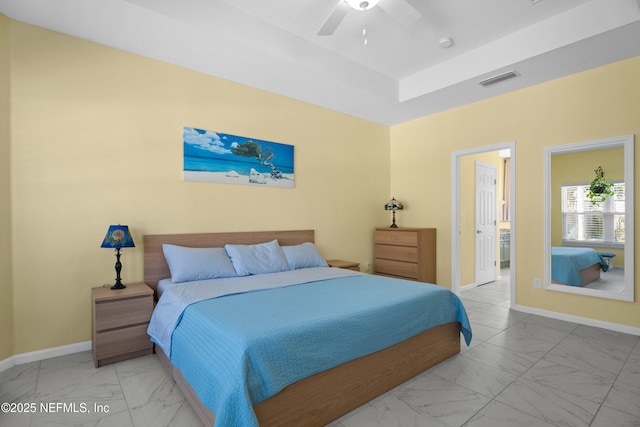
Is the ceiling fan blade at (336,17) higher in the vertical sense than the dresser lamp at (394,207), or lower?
higher

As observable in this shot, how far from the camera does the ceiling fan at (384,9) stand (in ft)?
7.48

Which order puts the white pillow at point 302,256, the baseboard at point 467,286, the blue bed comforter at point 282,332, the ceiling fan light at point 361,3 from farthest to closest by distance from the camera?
the baseboard at point 467,286, the white pillow at point 302,256, the ceiling fan light at point 361,3, the blue bed comforter at point 282,332

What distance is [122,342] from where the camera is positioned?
2.52 m

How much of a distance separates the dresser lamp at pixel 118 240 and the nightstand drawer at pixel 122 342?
42 cm

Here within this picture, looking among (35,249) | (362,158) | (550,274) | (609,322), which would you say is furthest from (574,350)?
(35,249)

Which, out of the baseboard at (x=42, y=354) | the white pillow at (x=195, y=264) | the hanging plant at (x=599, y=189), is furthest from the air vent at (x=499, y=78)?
the baseboard at (x=42, y=354)

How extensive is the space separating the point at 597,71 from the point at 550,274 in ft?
7.27

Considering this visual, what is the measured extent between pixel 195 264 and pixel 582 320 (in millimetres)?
4020

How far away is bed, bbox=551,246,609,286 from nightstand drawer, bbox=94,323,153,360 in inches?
166

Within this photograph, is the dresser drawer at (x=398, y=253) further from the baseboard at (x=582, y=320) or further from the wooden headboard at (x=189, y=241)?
the wooden headboard at (x=189, y=241)

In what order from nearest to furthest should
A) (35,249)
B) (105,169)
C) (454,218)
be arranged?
1. (35,249)
2. (105,169)
3. (454,218)

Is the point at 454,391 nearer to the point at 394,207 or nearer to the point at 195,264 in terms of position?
the point at 195,264

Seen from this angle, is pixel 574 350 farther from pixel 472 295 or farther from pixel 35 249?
pixel 35 249

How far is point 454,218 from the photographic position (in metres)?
4.63
